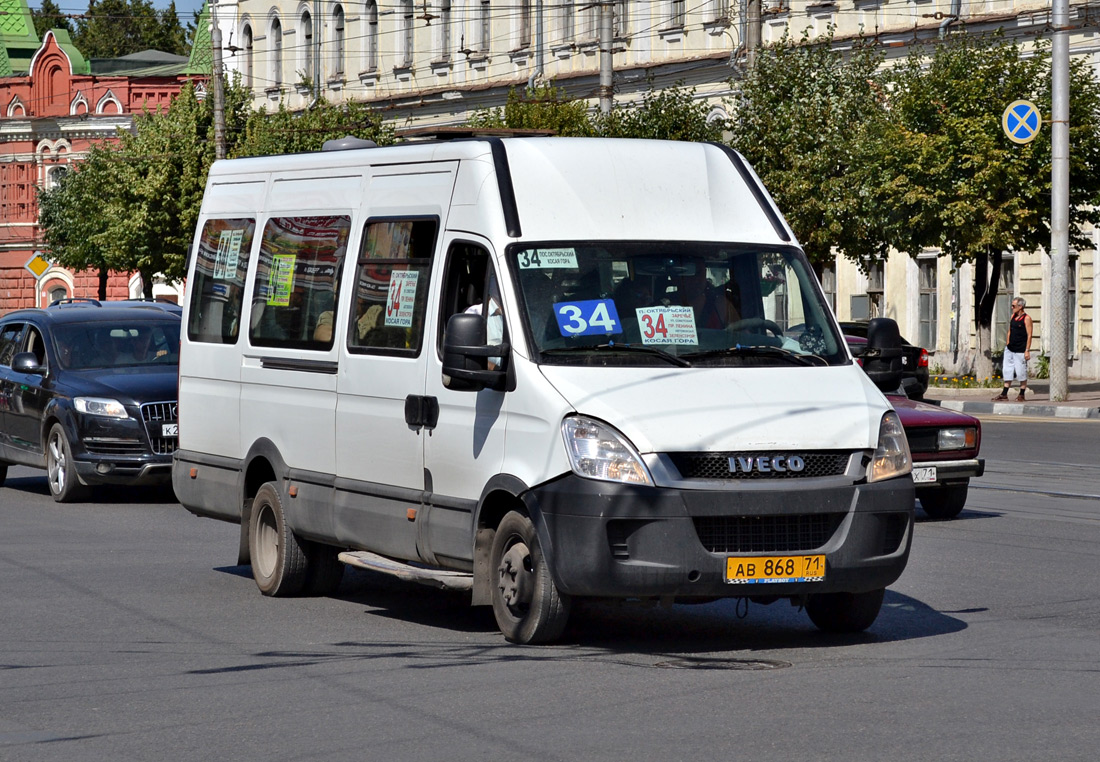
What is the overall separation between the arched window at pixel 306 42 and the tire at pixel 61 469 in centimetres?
4706

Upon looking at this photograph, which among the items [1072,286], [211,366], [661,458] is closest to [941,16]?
[1072,286]

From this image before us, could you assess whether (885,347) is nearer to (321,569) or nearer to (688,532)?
(688,532)

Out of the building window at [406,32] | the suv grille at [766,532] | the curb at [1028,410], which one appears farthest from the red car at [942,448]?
the building window at [406,32]

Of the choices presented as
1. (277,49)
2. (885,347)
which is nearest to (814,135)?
(885,347)

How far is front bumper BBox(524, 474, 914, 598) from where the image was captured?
27.2 ft

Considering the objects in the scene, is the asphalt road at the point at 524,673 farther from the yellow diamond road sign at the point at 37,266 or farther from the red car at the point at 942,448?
the yellow diamond road sign at the point at 37,266

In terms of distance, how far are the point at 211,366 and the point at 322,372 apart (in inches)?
62.5

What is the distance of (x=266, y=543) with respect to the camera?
1103 centimetres

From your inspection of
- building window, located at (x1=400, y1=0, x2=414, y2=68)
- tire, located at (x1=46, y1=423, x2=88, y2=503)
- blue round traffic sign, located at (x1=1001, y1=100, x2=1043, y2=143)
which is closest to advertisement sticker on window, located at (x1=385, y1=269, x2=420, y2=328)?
tire, located at (x1=46, y1=423, x2=88, y2=503)

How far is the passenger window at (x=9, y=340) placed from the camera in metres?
18.7

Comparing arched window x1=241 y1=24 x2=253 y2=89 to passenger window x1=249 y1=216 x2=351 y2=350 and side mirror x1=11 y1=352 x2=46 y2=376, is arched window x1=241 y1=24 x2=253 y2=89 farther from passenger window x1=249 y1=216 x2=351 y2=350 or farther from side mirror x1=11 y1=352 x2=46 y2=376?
passenger window x1=249 y1=216 x2=351 y2=350

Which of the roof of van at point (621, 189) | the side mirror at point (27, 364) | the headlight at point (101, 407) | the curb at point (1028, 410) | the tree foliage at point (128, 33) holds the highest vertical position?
the tree foliage at point (128, 33)

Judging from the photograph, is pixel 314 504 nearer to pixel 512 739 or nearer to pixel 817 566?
pixel 817 566

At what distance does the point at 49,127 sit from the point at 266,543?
247ft
